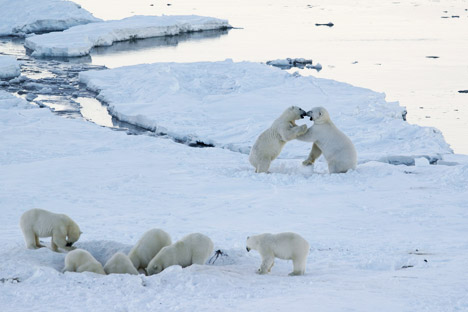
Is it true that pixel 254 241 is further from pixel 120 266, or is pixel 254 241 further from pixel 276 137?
pixel 276 137

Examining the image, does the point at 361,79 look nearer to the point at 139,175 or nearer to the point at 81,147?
the point at 81,147

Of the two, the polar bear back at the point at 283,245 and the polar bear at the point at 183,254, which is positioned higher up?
the polar bear back at the point at 283,245

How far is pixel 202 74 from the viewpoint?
18625 mm

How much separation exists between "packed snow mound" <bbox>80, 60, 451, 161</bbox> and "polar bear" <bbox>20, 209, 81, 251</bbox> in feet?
22.6

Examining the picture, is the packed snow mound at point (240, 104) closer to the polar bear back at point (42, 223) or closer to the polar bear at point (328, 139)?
the polar bear at point (328, 139)

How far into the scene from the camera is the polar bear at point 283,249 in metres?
4.72

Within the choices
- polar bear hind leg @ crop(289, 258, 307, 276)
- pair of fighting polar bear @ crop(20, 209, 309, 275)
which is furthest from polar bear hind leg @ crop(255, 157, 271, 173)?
polar bear hind leg @ crop(289, 258, 307, 276)

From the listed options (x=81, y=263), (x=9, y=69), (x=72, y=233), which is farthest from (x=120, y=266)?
(x=9, y=69)

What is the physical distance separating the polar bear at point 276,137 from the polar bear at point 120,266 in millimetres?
3963

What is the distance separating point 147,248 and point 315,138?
388 cm

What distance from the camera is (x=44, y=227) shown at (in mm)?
5344

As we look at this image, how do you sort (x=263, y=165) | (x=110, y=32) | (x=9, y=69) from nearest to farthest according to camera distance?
(x=263, y=165) → (x=9, y=69) → (x=110, y=32)

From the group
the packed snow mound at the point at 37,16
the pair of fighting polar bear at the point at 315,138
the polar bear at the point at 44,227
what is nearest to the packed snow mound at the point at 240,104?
the pair of fighting polar bear at the point at 315,138

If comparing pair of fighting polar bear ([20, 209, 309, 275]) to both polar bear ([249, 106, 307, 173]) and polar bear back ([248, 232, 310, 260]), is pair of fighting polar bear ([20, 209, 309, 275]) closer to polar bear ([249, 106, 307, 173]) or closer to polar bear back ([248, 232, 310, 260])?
polar bear back ([248, 232, 310, 260])
